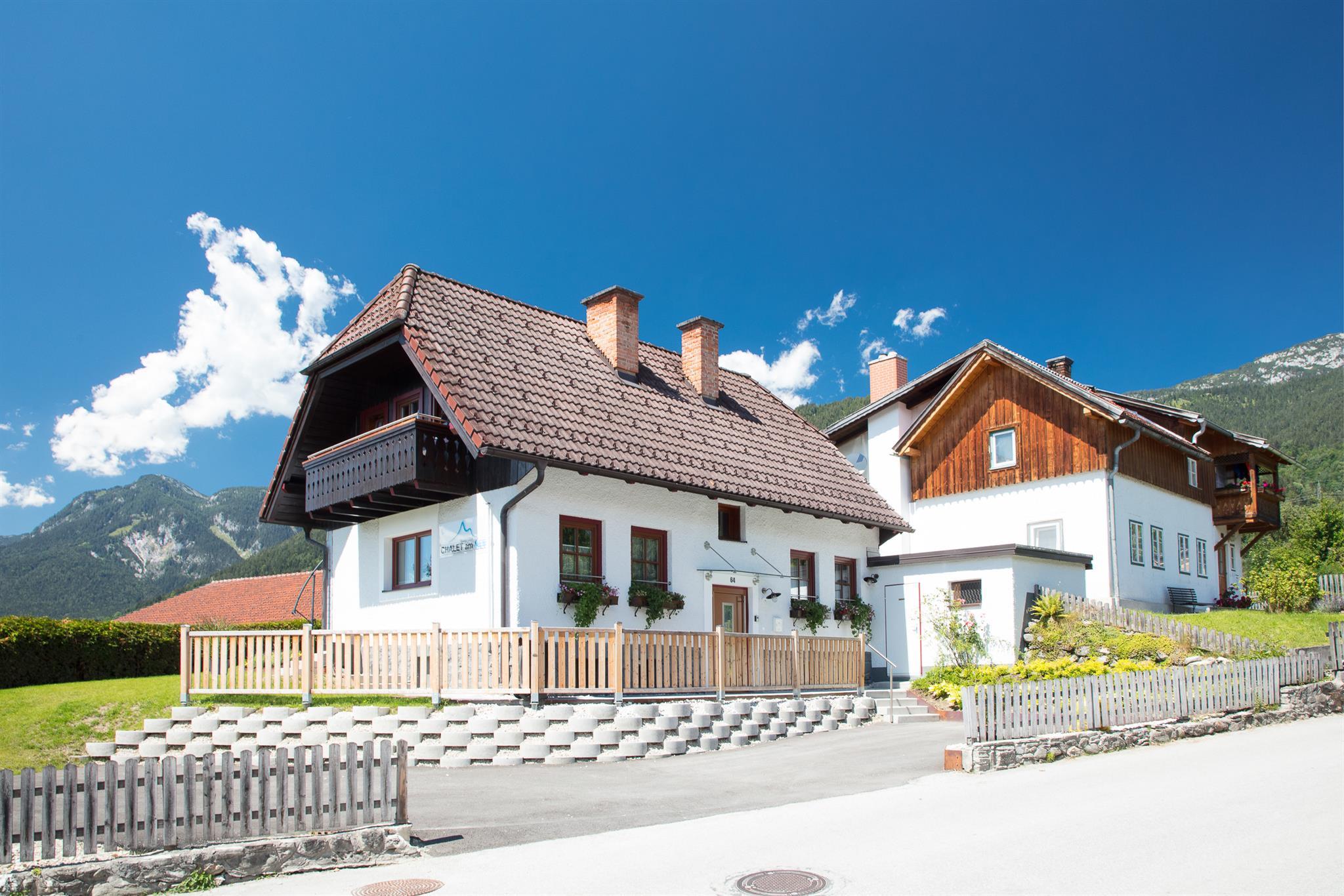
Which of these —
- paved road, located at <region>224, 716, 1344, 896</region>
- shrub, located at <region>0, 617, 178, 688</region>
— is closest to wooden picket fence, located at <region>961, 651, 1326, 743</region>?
paved road, located at <region>224, 716, 1344, 896</region>

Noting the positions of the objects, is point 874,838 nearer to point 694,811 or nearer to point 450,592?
point 694,811

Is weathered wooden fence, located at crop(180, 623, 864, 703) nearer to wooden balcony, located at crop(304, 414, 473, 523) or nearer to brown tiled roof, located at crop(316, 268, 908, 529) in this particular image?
wooden balcony, located at crop(304, 414, 473, 523)

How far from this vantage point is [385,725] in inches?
637

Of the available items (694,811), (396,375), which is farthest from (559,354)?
(694,811)

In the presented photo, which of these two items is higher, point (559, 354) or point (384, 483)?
point (559, 354)

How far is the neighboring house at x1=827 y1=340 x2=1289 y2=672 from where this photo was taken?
2644 cm

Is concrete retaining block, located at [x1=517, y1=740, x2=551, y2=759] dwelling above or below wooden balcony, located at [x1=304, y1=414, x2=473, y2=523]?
below

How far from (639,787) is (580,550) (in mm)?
7357

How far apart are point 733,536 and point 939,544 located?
1257cm

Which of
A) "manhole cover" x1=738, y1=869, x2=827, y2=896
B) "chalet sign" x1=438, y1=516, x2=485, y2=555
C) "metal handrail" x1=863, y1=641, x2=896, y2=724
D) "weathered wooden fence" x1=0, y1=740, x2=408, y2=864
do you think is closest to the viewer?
"manhole cover" x1=738, y1=869, x2=827, y2=896

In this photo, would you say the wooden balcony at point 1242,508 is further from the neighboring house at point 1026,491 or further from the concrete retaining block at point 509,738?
the concrete retaining block at point 509,738

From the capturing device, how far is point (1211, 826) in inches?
382

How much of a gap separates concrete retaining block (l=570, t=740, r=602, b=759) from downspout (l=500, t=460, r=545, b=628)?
134 inches

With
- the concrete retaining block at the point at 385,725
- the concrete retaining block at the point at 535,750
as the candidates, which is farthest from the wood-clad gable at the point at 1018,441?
the concrete retaining block at the point at 385,725
